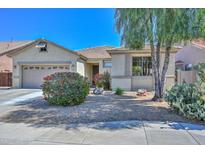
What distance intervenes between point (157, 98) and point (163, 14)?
4412 millimetres

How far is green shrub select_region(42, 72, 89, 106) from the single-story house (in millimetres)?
7804

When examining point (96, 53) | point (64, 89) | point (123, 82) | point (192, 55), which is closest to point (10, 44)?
point (96, 53)

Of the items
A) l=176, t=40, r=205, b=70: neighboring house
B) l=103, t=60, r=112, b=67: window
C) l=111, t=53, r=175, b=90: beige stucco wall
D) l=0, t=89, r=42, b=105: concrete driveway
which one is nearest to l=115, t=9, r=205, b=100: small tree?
l=111, t=53, r=175, b=90: beige stucco wall

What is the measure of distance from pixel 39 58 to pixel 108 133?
16.2 metres

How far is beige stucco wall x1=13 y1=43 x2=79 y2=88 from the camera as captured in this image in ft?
65.9

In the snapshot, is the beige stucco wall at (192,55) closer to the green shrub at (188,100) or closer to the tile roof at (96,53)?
the tile roof at (96,53)

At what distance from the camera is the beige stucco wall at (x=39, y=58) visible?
791 inches

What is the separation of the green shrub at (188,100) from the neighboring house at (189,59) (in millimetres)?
9124

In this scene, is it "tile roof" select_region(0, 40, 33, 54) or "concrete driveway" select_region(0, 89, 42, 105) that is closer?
"concrete driveway" select_region(0, 89, 42, 105)

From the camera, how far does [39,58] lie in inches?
816

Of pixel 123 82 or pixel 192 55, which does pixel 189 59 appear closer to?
pixel 192 55

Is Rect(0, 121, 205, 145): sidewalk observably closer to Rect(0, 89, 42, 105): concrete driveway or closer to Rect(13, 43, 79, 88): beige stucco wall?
Rect(0, 89, 42, 105): concrete driveway
